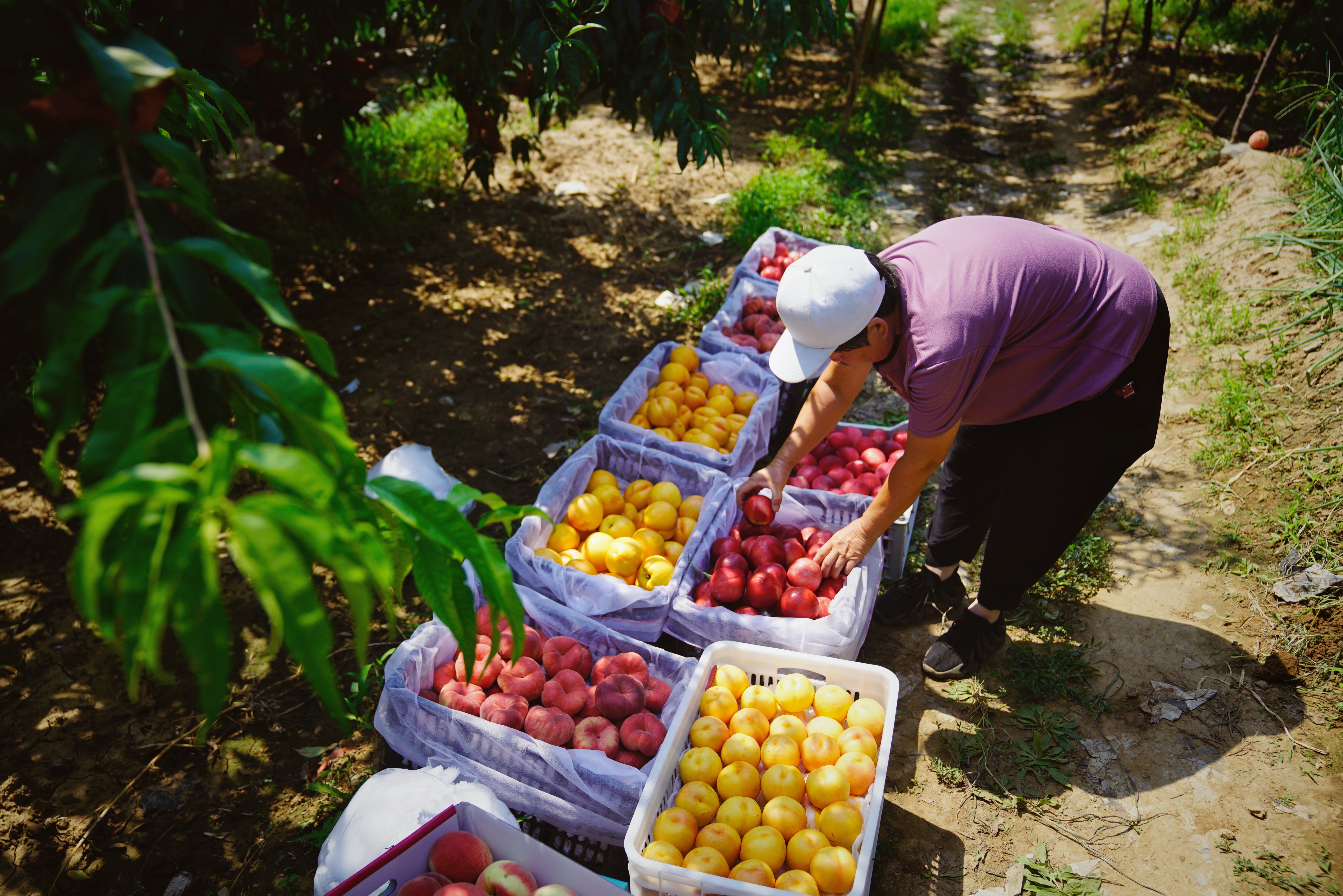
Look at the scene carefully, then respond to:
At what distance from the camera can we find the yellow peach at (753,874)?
6.03 feet

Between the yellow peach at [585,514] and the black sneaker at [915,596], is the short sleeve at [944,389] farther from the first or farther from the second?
the yellow peach at [585,514]

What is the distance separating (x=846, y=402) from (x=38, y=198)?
232cm

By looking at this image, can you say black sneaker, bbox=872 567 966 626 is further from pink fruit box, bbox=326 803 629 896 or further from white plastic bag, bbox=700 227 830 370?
pink fruit box, bbox=326 803 629 896

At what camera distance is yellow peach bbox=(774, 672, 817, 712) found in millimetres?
2348

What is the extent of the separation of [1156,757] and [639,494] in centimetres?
220

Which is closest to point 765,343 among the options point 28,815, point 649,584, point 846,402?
point 846,402

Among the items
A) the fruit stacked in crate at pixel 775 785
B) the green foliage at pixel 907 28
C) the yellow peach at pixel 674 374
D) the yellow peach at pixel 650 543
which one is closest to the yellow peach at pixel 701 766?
the fruit stacked in crate at pixel 775 785

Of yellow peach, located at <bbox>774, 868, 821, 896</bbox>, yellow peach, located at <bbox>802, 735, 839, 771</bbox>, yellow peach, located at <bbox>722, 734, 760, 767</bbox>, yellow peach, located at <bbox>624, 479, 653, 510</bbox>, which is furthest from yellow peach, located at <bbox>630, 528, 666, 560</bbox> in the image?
yellow peach, located at <bbox>774, 868, 821, 896</bbox>

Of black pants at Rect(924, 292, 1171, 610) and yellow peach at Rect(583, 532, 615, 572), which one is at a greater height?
black pants at Rect(924, 292, 1171, 610)

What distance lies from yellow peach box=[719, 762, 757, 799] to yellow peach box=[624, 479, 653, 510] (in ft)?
4.33

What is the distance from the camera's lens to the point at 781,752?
219cm

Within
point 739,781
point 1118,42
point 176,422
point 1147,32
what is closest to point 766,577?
point 739,781

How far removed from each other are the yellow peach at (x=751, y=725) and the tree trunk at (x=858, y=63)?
24.7 feet

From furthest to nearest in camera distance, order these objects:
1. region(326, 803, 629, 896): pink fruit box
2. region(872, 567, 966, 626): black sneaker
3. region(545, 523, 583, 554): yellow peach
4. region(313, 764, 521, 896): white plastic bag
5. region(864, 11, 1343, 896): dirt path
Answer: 1. region(872, 567, 966, 626): black sneaker
2. region(545, 523, 583, 554): yellow peach
3. region(864, 11, 1343, 896): dirt path
4. region(313, 764, 521, 896): white plastic bag
5. region(326, 803, 629, 896): pink fruit box
